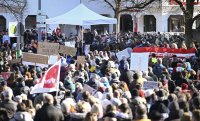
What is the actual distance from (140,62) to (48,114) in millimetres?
7814

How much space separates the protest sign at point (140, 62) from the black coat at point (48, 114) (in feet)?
24.2

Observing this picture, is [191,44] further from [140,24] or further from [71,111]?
[140,24]

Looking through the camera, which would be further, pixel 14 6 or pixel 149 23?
pixel 149 23

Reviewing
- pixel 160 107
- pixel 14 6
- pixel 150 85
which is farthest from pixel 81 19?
pixel 160 107

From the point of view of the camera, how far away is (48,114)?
11.4 meters

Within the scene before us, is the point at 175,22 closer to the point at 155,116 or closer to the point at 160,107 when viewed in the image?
the point at 160,107

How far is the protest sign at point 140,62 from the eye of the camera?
1859 cm

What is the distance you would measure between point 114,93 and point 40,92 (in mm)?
1725

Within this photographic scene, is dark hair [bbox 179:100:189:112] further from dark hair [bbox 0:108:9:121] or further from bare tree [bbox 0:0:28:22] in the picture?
bare tree [bbox 0:0:28:22]

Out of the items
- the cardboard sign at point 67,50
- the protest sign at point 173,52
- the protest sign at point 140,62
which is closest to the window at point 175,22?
the protest sign at point 173,52

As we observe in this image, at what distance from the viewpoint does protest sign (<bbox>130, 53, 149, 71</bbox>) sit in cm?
1859

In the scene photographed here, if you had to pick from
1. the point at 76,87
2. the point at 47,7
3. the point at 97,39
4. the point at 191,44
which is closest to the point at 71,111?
the point at 76,87

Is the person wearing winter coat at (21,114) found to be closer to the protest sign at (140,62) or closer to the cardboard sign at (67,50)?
the protest sign at (140,62)

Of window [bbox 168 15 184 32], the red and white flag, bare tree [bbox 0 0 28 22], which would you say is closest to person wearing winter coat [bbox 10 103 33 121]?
the red and white flag
